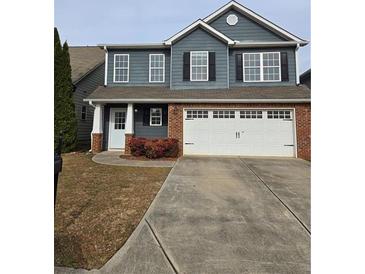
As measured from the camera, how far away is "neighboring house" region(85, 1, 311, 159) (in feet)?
34.3

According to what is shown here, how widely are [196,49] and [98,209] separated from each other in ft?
34.2

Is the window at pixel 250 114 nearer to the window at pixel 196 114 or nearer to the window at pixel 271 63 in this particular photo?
the window at pixel 196 114

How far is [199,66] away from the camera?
12023 millimetres

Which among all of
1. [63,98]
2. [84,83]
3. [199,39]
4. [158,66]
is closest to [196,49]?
[199,39]

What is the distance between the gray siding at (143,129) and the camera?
38.5ft

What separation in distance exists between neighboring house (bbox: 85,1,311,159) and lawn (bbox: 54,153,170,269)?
430 centimetres

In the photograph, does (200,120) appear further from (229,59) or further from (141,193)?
(141,193)

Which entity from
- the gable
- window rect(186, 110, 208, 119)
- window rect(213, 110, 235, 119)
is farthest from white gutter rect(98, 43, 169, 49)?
window rect(213, 110, 235, 119)

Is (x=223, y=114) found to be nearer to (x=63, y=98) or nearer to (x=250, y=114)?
(x=250, y=114)

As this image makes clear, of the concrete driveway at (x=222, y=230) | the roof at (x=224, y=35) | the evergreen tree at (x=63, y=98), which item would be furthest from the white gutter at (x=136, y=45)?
the concrete driveway at (x=222, y=230)

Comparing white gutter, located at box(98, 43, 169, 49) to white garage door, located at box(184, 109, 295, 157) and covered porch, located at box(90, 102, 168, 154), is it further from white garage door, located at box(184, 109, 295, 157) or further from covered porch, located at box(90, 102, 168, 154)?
white garage door, located at box(184, 109, 295, 157)

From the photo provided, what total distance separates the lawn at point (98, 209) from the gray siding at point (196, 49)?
20.6ft

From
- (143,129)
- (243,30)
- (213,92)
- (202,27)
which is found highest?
(243,30)
